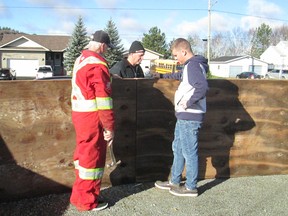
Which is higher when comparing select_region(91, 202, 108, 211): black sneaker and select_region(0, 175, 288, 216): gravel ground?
select_region(91, 202, 108, 211): black sneaker

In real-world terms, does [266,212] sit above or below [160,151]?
below

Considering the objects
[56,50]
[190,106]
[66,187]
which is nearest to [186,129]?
[190,106]

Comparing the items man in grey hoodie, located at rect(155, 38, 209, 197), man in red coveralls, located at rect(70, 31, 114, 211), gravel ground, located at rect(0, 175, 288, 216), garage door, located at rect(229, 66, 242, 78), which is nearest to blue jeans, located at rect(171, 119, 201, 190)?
man in grey hoodie, located at rect(155, 38, 209, 197)

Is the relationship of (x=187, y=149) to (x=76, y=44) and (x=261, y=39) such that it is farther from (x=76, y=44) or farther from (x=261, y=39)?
(x=261, y=39)

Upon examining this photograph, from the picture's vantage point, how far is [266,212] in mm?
4137

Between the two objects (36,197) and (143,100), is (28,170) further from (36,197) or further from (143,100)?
(143,100)

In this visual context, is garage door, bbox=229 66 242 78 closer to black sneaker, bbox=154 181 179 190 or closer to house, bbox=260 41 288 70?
house, bbox=260 41 288 70

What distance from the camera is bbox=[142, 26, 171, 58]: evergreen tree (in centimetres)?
7831

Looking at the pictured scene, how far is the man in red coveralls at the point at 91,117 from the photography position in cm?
372

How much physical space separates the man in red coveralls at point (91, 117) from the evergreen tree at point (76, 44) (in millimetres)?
47703

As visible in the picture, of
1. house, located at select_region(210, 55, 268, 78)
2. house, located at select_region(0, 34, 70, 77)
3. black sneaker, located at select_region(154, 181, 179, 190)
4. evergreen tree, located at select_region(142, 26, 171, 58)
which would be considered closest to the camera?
black sneaker, located at select_region(154, 181, 179, 190)

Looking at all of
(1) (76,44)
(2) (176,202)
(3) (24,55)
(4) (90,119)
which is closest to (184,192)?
(2) (176,202)

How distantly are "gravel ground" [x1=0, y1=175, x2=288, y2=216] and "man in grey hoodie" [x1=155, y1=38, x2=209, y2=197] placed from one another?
0.23 meters

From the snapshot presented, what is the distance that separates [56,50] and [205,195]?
55298mm
